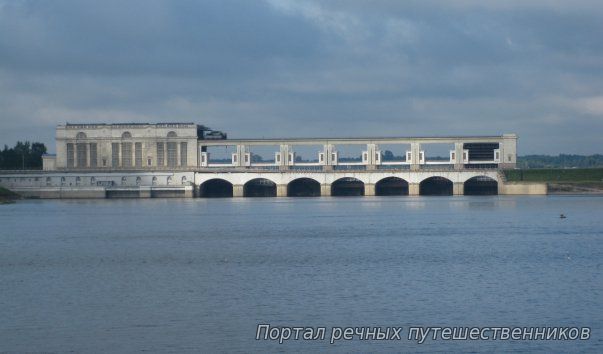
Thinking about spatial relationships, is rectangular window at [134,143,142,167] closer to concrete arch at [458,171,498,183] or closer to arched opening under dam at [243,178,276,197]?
arched opening under dam at [243,178,276,197]

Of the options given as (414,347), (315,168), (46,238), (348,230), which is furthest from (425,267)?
(315,168)

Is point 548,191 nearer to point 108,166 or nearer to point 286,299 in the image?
point 108,166

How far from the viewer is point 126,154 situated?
148 meters

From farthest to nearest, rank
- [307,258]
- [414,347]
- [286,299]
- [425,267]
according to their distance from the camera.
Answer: [307,258], [425,267], [286,299], [414,347]

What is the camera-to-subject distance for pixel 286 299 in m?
33.6

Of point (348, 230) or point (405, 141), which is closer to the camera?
point (348, 230)

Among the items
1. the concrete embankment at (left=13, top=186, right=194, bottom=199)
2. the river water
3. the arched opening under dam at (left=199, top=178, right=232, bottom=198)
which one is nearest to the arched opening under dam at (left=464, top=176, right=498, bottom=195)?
the arched opening under dam at (left=199, top=178, right=232, bottom=198)

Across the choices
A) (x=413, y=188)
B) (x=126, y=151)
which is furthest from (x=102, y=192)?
(x=413, y=188)

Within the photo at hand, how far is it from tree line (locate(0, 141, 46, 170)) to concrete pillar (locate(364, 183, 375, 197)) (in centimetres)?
5938

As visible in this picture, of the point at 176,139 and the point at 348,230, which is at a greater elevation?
the point at 176,139

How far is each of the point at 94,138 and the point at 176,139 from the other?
43.0ft

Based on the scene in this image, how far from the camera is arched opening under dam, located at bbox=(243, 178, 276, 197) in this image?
147m

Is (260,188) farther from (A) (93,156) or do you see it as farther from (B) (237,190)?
(A) (93,156)

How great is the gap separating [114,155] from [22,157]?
1006 inches
